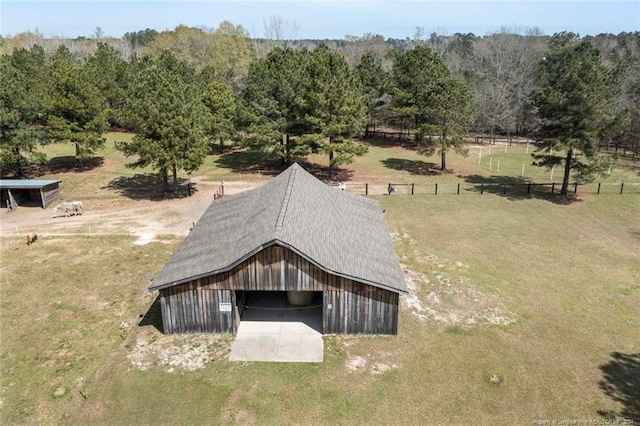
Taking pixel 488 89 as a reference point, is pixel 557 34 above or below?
above

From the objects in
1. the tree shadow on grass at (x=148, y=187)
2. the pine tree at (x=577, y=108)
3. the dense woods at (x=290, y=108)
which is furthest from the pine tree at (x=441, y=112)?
the tree shadow on grass at (x=148, y=187)

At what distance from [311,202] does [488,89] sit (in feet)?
189

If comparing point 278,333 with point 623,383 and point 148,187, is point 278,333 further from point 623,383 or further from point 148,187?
point 148,187

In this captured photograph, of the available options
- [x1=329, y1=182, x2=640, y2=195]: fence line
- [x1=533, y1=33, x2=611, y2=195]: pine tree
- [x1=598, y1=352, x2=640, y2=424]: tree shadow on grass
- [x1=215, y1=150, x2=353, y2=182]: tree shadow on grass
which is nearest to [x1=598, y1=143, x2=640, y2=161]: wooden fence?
[x1=329, y1=182, x2=640, y2=195]: fence line

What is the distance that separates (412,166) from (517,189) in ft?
38.3

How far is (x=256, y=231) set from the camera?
679 inches

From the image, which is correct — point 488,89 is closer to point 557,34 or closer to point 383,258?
point 557,34

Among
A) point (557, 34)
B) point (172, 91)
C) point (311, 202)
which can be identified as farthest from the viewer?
point (557, 34)

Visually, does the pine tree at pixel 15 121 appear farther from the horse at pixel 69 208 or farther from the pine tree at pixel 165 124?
the pine tree at pixel 165 124

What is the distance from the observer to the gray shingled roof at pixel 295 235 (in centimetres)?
1603

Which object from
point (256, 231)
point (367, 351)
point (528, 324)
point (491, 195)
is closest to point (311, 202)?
point (256, 231)

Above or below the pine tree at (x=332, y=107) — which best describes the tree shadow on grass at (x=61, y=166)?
below

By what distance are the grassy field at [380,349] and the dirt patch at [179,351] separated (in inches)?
2.4

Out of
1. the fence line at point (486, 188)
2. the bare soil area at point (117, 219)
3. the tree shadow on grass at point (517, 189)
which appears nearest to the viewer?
the bare soil area at point (117, 219)
